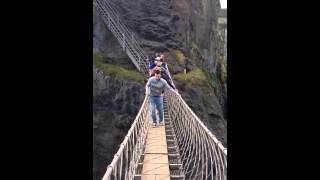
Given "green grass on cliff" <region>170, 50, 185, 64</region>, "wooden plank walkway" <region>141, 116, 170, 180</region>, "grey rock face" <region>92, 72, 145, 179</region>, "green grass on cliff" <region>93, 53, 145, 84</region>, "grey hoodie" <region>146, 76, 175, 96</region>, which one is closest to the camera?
"wooden plank walkway" <region>141, 116, 170, 180</region>

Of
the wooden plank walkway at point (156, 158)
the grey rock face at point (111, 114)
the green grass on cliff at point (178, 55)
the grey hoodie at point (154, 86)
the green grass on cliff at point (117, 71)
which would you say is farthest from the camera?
the green grass on cliff at point (178, 55)

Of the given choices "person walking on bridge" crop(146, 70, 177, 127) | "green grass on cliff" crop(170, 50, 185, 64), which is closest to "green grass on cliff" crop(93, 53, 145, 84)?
"green grass on cliff" crop(170, 50, 185, 64)

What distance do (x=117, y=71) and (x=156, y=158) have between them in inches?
288

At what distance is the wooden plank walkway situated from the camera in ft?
13.2

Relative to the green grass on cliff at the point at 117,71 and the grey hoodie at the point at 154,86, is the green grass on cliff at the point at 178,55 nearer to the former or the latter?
the green grass on cliff at the point at 117,71

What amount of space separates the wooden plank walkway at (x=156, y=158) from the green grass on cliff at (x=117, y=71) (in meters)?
5.50

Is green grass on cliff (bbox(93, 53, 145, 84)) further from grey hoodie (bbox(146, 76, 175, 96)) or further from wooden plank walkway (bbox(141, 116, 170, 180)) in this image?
grey hoodie (bbox(146, 76, 175, 96))

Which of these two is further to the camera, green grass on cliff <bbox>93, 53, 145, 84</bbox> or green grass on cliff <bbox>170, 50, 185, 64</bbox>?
green grass on cliff <bbox>170, 50, 185, 64</bbox>

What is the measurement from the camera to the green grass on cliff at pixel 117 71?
448 inches

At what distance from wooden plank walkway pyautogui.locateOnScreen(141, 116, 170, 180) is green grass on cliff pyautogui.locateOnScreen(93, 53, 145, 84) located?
5.50 meters

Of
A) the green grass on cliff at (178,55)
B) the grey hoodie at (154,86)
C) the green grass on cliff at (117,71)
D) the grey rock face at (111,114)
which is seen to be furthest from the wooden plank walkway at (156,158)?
the green grass on cliff at (178,55)

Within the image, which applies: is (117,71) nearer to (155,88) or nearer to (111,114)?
(111,114)
